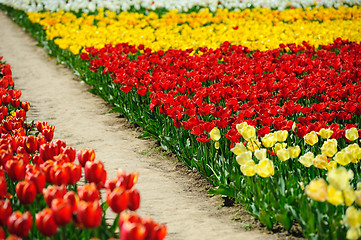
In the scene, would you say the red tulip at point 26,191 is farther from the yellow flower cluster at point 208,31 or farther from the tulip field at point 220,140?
the yellow flower cluster at point 208,31

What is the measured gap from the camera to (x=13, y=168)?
8.32 ft

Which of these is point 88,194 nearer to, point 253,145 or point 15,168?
point 15,168

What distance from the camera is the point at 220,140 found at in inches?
178

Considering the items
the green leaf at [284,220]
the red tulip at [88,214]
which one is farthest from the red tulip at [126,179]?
the green leaf at [284,220]

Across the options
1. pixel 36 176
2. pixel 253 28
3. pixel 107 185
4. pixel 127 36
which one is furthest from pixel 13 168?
pixel 253 28

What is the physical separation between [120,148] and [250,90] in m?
1.61

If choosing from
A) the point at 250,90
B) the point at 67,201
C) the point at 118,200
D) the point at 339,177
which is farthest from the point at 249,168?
the point at 250,90

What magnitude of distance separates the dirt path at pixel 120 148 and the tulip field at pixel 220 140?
18 cm

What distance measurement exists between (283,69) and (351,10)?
9.47 m

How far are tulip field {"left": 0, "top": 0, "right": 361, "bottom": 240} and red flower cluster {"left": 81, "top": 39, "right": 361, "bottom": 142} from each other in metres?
0.02

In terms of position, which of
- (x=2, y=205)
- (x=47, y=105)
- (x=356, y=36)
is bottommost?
(x=47, y=105)

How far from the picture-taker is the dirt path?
3.50 metres

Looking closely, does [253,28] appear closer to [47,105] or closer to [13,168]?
[47,105]

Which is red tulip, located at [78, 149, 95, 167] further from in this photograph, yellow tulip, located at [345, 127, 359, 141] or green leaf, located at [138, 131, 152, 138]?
green leaf, located at [138, 131, 152, 138]
